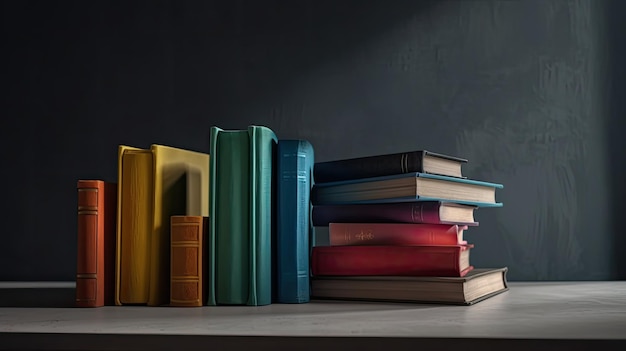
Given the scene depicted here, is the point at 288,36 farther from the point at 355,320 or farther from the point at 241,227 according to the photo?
the point at 355,320

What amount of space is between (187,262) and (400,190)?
0.37m

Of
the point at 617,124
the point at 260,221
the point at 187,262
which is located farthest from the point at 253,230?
the point at 617,124

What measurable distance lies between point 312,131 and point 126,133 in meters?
0.47

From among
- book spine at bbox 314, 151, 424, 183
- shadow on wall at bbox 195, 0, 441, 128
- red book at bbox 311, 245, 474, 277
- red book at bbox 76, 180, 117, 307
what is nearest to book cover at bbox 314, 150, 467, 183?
book spine at bbox 314, 151, 424, 183

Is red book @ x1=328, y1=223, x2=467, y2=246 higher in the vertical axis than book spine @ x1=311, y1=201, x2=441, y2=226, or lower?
lower

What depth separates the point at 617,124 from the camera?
5.37 feet

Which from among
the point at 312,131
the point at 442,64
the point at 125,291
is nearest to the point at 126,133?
the point at 312,131

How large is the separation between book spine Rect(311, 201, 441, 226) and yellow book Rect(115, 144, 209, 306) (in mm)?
280

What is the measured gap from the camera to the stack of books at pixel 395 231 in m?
1.13

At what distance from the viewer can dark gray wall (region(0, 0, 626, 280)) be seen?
164 cm

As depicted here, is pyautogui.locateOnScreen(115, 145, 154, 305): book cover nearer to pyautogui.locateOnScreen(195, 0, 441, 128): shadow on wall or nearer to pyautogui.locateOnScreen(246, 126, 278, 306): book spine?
pyautogui.locateOnScreen(246, 126, 278, 306): book spine

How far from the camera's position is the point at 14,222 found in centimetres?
175

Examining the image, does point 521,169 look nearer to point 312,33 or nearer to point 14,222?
point 312,33

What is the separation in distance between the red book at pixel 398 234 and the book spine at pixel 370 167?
0.09 meters
